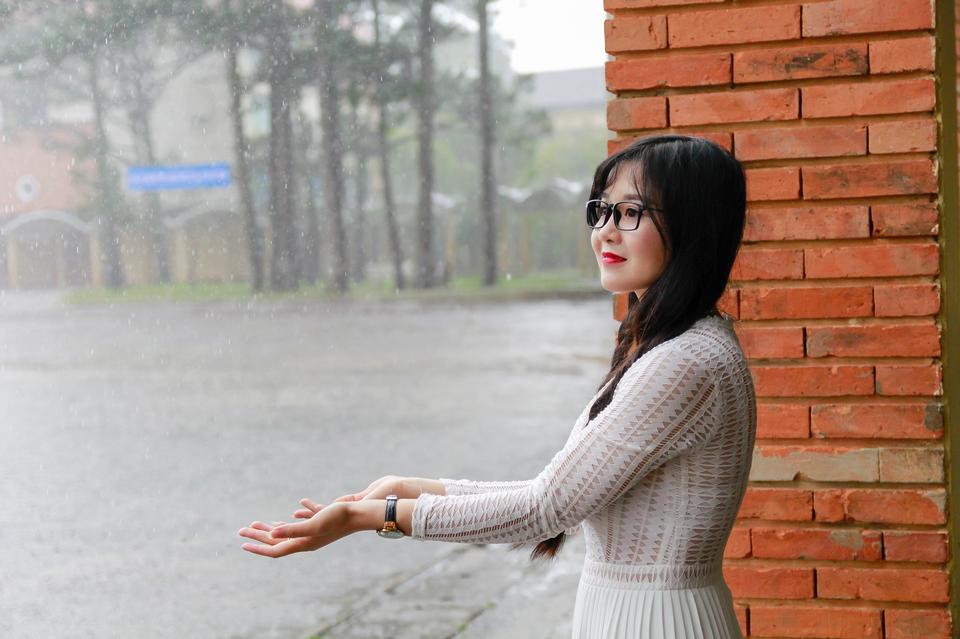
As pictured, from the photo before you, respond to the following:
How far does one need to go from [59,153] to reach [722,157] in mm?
3664

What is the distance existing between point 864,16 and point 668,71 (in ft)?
1.29

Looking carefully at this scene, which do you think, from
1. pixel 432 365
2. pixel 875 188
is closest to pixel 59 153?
pixel 875 188

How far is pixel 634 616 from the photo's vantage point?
1483 mm

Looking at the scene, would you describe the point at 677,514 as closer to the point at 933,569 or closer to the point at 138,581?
the point at 933,569

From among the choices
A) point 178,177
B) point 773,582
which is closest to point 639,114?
point 773,582

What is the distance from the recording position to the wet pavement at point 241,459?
16.0 ft

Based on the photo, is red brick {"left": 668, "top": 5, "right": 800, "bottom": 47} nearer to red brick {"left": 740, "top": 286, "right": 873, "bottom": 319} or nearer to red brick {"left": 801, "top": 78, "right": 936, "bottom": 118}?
red brick {"left": 801, "top": 78, "right": 936, "bottom": 118}

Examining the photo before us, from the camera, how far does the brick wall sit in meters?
2.31

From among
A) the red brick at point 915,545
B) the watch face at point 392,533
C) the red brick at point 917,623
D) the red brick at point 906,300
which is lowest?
the red brick at point 917,623

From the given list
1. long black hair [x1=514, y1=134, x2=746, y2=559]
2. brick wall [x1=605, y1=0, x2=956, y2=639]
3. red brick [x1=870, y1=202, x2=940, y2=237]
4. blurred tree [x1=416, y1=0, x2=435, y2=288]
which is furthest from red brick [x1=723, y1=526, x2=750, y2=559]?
blurred tree [x1=416, y1=0, x2=435, y2=288]

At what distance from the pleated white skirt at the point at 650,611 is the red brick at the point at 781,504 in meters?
0.87

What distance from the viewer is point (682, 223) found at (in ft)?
4.87

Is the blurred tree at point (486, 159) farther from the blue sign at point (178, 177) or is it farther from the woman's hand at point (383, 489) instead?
the woman's hand at point (383, 489)

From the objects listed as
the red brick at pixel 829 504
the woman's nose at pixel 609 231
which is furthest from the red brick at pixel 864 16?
the woman's nose at pixel 609 231
